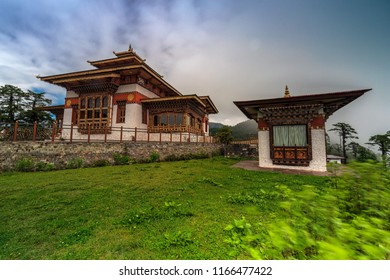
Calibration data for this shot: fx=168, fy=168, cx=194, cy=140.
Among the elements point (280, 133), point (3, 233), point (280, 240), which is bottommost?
point (3, 233)

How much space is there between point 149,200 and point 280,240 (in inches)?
167

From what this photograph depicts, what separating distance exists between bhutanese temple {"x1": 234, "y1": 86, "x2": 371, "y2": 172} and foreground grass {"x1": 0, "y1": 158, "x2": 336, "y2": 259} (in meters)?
4.30

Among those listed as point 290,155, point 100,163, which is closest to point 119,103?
point 100,163

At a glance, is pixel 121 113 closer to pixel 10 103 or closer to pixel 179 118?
pixel 179 118

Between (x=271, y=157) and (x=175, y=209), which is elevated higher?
(x=271, y=157)

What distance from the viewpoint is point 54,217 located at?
150 inches

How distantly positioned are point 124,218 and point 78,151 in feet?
30.1

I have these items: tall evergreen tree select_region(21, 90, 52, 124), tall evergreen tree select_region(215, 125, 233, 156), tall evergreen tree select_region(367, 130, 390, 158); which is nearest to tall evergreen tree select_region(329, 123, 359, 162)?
tall evergreen tree select_region(367, 130, 390, 158)

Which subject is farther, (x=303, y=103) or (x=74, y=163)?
(x=74, y=163)

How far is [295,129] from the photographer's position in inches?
394

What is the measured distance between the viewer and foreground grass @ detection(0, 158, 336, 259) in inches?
103

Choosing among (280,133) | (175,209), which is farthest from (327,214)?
(280,133)

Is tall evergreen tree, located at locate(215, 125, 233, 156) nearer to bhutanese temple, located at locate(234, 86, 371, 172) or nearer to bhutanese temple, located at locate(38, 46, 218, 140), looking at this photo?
bhutanese temple, located at locate(38, 46, 218, 140)
